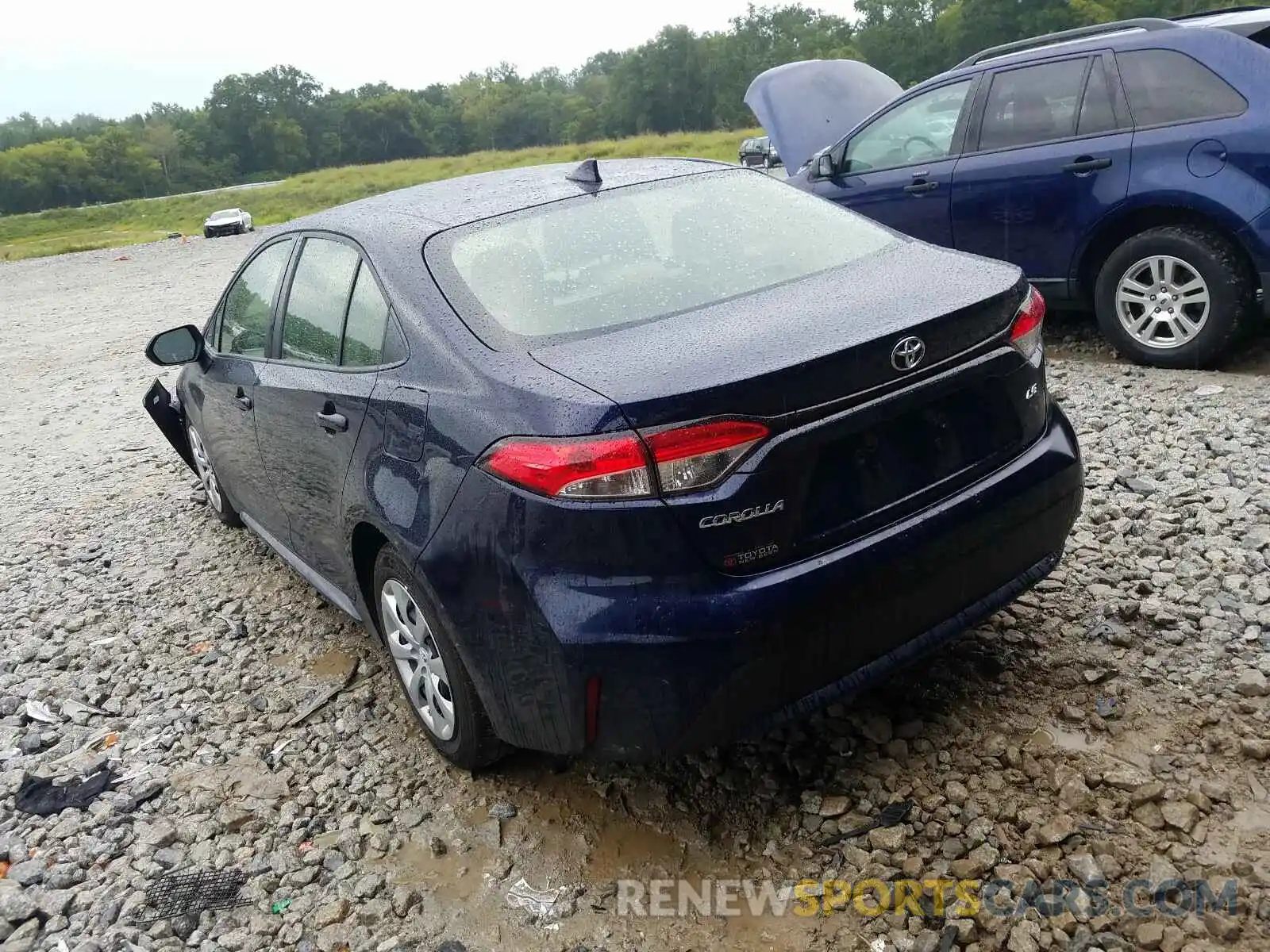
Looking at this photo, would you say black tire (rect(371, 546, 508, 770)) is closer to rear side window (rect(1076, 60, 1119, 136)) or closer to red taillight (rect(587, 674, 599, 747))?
red taillight (rect(587, 674, 599, 747))

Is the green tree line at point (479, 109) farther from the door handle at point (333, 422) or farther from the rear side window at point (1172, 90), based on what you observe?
the door handle at point (333, 422)

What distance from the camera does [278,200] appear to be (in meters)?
54.8

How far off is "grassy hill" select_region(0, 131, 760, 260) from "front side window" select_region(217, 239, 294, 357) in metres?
30.5

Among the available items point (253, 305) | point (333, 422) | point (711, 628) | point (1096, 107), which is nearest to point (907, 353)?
point (711, 628)

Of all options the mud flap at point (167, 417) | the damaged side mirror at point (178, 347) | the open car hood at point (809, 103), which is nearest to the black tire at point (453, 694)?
the damaged side mirror at point (178, 347)

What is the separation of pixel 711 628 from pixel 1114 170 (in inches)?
178

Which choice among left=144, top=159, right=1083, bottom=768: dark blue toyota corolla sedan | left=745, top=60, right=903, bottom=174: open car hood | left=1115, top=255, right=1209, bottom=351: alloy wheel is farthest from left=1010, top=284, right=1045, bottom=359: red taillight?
left=745, top=60, right=903, bottom=174: open car hood

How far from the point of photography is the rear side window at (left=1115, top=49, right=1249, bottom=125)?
513 cm

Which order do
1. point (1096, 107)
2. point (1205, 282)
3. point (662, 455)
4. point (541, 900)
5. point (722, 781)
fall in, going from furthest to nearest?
point (1096, 107), point (1205, 282), point (722, 781), point (541, 900), point (662, 455)

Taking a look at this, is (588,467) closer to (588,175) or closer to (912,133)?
(588,175)

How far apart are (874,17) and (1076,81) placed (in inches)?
3513

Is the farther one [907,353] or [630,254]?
[630,254]

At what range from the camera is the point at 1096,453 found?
469 cm

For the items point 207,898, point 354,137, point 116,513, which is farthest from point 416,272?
point 354,137
